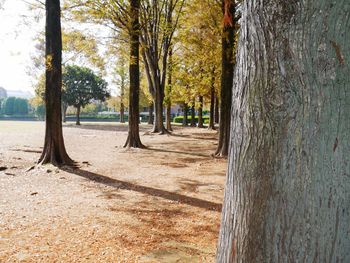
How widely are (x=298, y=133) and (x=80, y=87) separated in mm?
40909

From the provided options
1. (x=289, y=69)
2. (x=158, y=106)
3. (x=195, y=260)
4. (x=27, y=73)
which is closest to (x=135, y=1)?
(x=158, y=106)

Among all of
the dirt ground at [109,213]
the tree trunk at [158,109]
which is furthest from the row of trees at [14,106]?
the dirt ground at [109,213]

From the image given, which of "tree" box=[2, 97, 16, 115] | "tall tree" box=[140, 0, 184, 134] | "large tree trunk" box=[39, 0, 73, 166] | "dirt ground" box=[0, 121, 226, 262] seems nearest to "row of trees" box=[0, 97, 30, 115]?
"tree" box=[2, 97, 16, 115]

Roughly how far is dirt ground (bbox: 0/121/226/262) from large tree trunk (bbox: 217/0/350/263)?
2311 millimetres

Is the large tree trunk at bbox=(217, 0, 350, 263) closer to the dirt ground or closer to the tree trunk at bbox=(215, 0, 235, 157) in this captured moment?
the dirt ground

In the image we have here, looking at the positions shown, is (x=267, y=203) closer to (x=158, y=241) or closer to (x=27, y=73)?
(x=158, y=241)

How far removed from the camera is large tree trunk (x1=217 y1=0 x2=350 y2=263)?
1.56m

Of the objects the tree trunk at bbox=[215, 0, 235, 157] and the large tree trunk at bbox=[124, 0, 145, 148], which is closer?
the tree trunk at bbox=[215, 0, 235, 157]

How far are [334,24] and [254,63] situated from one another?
44 centimetres

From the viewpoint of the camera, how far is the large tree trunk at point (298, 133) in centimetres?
156

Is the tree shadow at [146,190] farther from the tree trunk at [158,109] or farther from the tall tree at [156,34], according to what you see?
the tree trunk at [158,109]

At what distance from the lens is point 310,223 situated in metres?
1.59

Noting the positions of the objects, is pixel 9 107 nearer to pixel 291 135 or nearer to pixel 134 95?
pixel 134 95

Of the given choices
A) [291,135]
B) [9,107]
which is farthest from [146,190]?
[9,107]
